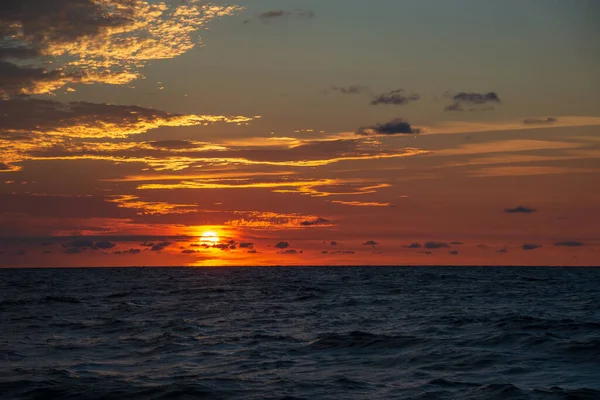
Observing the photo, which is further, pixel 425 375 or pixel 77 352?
pixel 77 352

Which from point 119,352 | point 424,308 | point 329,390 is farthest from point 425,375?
point 424,308

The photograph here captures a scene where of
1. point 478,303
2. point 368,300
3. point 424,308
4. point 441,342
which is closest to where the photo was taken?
point 441,342

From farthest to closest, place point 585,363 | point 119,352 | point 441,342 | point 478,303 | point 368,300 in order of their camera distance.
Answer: point 368,300
point 478,303
point 441,342
point 119,352
point 585,363

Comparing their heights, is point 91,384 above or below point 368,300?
above

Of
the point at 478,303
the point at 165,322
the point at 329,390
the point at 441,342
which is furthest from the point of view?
the point at 478,303

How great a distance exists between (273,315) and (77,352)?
1797 cm

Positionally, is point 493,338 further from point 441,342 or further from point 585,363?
point 585,363

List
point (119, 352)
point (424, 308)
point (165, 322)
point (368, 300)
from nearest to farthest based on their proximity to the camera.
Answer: point (119, 352), point (165, 322), point (424, 308), point (368, 300)

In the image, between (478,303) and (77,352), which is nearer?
(77,352)

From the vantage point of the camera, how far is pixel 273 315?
4653cm

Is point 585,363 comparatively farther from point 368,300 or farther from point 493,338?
point 368,300

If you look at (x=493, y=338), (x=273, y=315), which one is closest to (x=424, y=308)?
(x=273, y=315)

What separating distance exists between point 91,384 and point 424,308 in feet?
105

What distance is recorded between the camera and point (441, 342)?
106 ft
